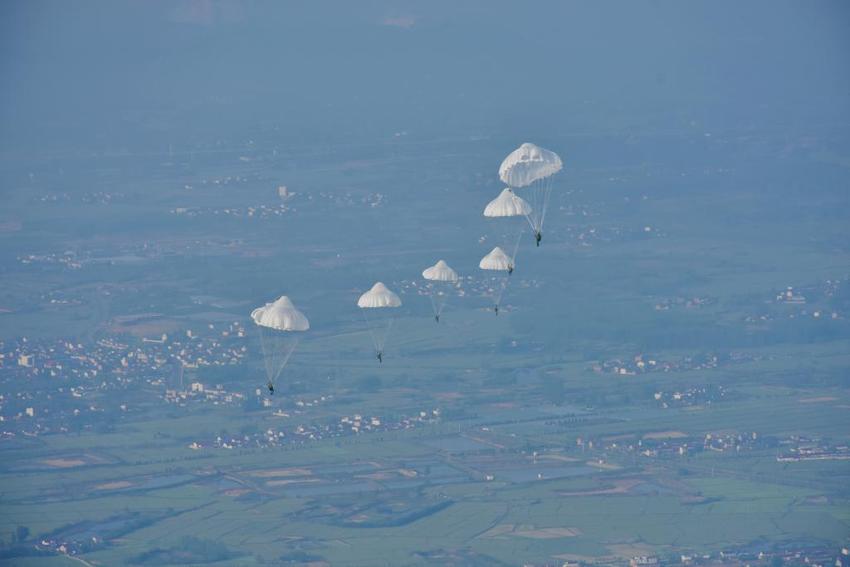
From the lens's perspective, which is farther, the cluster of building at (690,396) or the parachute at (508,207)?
the cluster of building at (690,396)

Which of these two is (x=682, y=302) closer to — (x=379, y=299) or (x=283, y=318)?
(x=379, y=299)

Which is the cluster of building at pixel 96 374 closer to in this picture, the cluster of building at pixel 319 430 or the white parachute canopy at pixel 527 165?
the cluster of building at pixel 319 430

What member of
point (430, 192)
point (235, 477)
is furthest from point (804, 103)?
point (235, 477)

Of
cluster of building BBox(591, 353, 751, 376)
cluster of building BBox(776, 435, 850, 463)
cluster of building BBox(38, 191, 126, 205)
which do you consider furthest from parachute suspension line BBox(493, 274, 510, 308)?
cluster of building BBox(38, 191, 126, 205)

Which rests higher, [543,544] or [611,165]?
[611,165]

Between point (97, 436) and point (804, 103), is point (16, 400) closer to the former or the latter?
point (97, 436)

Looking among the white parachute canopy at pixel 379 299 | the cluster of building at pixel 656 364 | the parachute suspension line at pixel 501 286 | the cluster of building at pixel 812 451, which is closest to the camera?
the white parachute canopy at pixel 379 299

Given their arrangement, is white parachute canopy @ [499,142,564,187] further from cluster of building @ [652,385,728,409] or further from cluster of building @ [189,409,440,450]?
cluster of building @ [652,385,728,409]

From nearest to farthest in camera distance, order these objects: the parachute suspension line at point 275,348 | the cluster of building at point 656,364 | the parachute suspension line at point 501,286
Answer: the cluster of building at point 656,364, the parachute suspension line at point 275,348, the parachute suspension line at point 501,286

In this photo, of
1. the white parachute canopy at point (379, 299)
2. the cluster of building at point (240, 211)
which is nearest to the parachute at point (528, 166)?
the white parachute canopy at point (379, 299)
